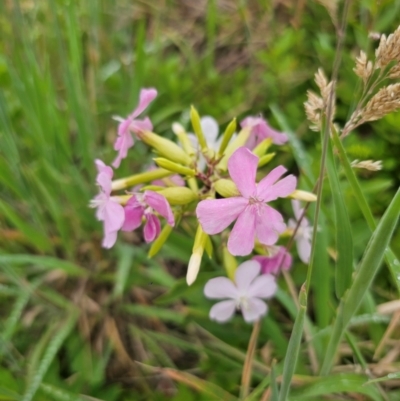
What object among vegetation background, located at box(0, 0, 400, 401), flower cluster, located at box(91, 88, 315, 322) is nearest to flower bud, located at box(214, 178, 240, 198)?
flower cluster, located at box(91, 88, 315, 322)

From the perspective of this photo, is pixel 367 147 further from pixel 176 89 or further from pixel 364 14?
pixel 176 89

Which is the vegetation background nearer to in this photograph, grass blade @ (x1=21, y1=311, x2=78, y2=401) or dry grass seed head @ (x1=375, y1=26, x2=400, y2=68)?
grass blade @ (x1=21, y1=311, x2=78, y2=401)

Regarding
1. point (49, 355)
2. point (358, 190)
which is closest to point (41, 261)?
point (49, 355)

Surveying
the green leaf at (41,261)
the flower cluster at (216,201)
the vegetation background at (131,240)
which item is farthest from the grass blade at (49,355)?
the flower cluster at (216,201)

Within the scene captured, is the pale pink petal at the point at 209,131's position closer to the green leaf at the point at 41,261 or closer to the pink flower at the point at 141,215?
the pink flower at the point at 141,215

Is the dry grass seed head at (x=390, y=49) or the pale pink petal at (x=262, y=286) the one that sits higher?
the dry grass seed head at (x=390, y=49)

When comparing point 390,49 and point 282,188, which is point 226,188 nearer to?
point 282,188

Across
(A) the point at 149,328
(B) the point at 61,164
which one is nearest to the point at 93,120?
(B) the point at 61,164
